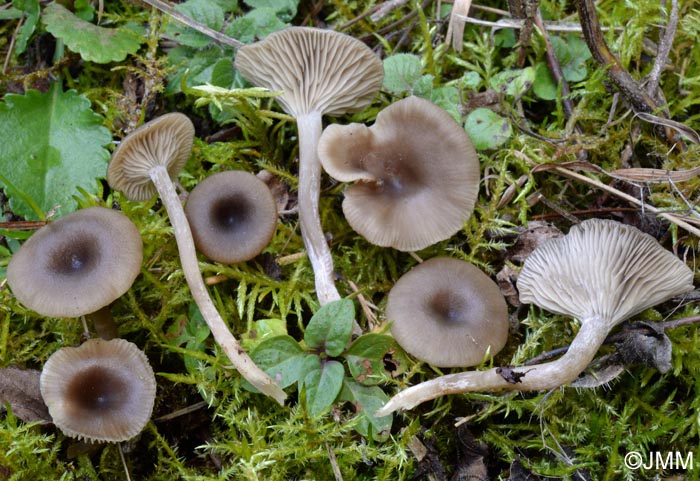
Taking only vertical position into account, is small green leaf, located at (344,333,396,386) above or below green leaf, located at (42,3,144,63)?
below

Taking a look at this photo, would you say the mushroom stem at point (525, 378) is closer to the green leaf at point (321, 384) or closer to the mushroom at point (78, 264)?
the green leaf at point (321, 384)

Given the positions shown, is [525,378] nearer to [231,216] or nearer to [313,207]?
[313,207]

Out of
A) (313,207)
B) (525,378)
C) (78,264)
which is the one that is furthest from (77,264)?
(525,378)

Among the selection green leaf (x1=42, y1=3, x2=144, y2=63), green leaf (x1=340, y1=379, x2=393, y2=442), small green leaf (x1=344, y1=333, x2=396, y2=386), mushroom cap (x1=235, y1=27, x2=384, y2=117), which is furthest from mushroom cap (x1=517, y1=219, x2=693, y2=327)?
green leaf (x1=42, y1=3, x2=144, y2=63)

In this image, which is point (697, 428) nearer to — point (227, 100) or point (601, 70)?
point (601, 70)

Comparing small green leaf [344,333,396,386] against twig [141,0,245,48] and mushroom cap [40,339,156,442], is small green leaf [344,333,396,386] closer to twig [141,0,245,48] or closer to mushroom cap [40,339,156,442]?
mushroom cap [40,339,156,442]

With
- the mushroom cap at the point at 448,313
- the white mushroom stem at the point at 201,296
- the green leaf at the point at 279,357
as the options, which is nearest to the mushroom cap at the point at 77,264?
the white mushroom stem at the point at 201,296
